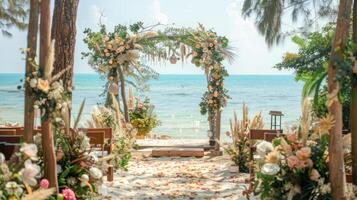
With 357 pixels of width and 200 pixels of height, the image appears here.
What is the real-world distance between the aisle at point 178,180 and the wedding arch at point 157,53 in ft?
4.62

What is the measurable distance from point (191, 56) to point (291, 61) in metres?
3.11

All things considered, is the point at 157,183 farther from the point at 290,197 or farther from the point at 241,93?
the point at 241,93

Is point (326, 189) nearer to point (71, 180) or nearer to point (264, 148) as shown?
point (264, 148)

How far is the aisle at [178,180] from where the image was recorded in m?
6.24

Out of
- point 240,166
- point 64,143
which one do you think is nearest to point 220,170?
point 240,166

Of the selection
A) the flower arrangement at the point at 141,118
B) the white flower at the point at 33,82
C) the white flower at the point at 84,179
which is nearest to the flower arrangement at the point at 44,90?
the white flower at the point at 33,82

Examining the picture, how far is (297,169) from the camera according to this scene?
3766 mm

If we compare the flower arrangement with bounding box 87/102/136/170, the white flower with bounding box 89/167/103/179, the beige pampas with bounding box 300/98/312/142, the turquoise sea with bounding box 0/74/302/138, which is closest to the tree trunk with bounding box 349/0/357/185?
the beige pampas with bounding box 300/98/312/142

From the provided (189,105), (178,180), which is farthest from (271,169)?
(189,105)

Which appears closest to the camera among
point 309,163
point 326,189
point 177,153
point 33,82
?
point 33,82

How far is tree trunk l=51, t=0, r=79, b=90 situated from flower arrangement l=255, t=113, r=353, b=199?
2.77 m

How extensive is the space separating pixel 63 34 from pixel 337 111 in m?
3.39

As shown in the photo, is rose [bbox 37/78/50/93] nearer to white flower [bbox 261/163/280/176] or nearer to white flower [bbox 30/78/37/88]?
white flower [bbox 30/78/37/88]

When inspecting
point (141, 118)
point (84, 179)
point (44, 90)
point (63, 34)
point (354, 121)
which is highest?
point (63, 34)
